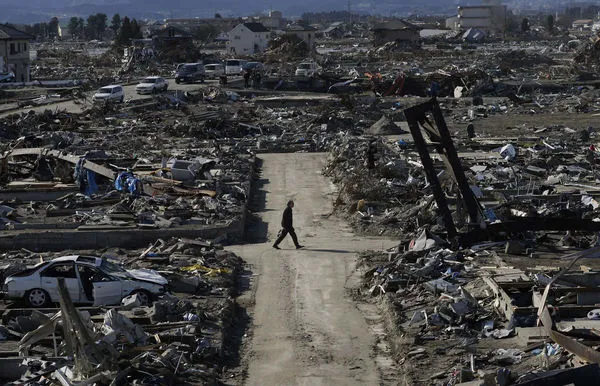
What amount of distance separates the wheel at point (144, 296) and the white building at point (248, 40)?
7867 centimetres

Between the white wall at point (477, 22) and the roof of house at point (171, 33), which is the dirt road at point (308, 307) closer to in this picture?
the roof of house at point (171, 33)

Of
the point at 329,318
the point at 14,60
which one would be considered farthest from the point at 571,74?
the point at 329,318

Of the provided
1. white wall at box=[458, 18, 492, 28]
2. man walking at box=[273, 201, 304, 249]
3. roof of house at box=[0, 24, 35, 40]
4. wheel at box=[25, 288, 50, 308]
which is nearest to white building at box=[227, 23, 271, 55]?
roof of house at box=[0, 24, 35, 40]

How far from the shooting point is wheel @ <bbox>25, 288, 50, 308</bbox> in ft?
55.1

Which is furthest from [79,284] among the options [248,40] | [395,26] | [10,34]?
[395,26]

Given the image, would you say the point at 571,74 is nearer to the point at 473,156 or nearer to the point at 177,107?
the point at 177,107

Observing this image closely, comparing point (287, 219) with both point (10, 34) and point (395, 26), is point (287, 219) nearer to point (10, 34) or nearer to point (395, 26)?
point (10, 34)

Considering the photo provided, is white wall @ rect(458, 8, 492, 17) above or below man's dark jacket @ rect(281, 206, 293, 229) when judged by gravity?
above

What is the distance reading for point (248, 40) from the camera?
95438 mm

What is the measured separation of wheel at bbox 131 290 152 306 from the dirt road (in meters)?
1.75

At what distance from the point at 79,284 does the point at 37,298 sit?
75cm

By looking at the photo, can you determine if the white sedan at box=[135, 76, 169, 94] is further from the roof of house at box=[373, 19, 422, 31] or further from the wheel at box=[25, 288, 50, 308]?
the roof of house at box=[373, 19, 422, 31]

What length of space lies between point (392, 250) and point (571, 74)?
50919 millimetres

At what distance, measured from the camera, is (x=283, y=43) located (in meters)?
89.6
